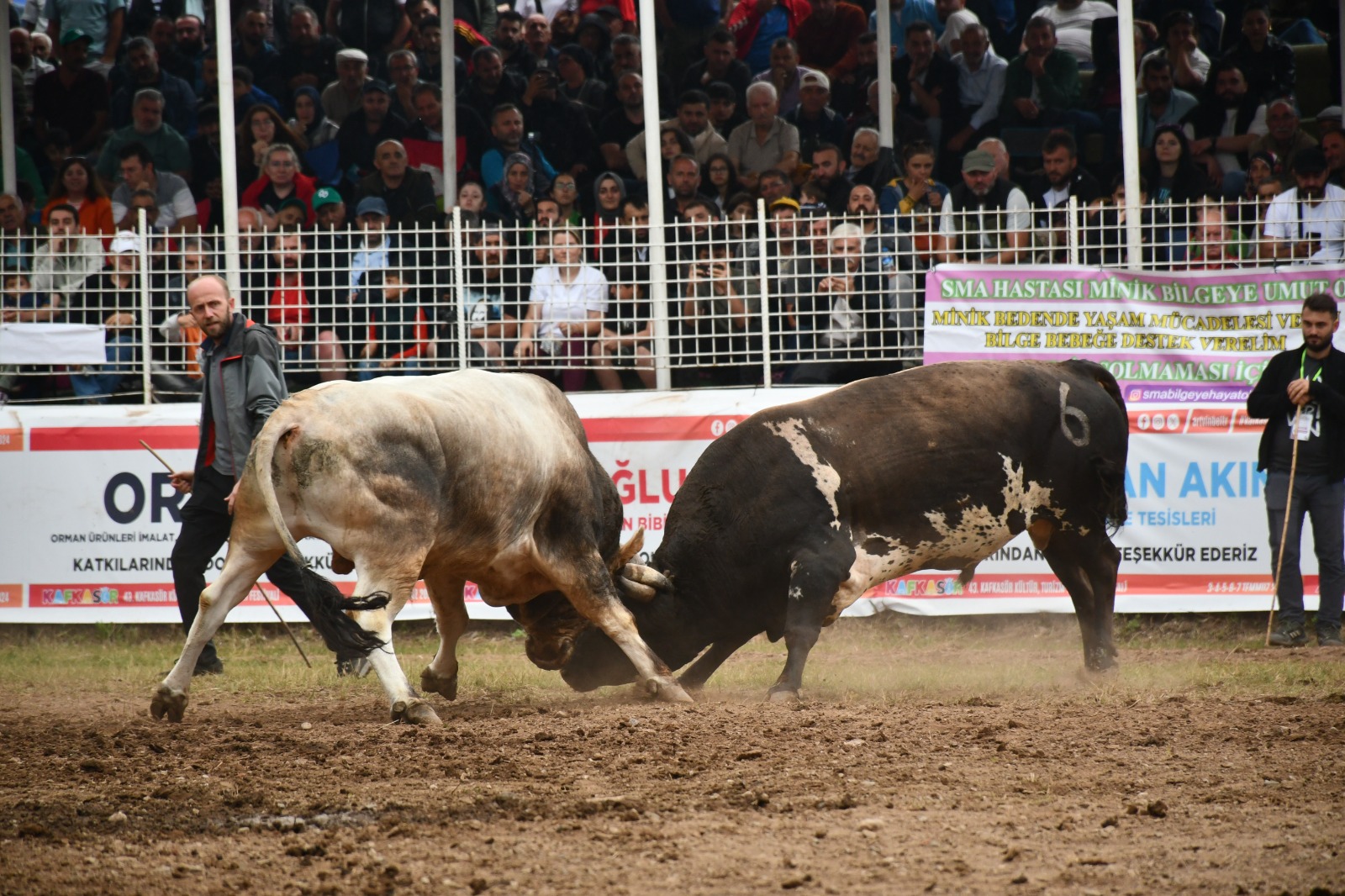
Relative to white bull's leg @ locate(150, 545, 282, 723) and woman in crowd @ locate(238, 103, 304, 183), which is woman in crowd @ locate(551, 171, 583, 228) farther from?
white bull's leg @ locate(150, 545, 282, 723)

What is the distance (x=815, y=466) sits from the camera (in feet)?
23.8

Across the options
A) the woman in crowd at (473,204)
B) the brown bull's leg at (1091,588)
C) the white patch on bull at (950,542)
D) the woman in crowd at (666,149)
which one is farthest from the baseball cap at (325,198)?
the brown bull's leg at (1091,588)

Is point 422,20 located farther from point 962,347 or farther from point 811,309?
point 962,347

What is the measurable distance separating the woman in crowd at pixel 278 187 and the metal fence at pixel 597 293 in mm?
1816

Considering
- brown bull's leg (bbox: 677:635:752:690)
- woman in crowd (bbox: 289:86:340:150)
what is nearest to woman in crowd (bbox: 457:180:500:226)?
woman in crowd (bbox: 289:86:340:150)

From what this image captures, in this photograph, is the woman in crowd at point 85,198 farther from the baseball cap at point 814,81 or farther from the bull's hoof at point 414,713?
the bull's hoof at point 414,713

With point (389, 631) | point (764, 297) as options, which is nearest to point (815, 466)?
point (389, 631)

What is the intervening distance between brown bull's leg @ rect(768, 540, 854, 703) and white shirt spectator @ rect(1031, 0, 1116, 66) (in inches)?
354

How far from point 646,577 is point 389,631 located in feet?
4.98

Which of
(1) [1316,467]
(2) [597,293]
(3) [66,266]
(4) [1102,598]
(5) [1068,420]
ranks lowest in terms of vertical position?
(4) [1102,598]

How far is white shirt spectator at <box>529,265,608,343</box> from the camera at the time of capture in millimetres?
10711

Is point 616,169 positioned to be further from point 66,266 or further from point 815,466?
point 815,466

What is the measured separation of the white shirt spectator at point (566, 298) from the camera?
10.7 meters

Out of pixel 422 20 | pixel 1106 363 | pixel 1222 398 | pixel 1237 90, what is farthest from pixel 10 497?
pixel 1237 90
